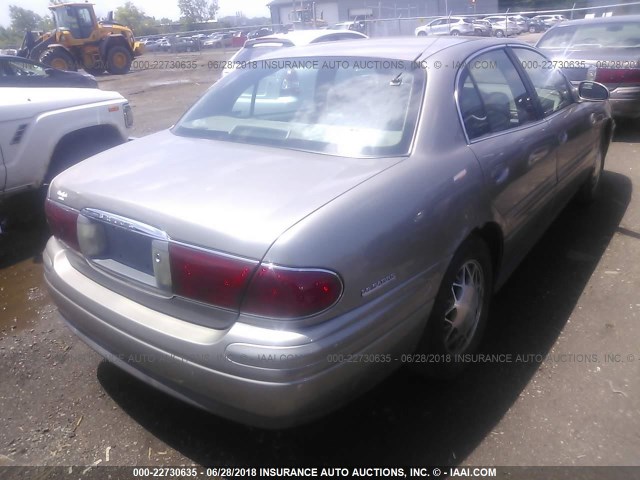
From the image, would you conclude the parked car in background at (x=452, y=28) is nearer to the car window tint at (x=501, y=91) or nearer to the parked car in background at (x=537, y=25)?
the parked car in background at (x=537, y=25)

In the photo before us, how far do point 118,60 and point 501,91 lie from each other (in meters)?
23.7

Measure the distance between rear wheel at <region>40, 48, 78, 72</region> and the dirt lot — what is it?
64.8ft

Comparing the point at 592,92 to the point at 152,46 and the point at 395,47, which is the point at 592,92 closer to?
the point at 395,47

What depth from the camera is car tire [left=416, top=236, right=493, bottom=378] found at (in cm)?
242

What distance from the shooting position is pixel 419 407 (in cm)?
257

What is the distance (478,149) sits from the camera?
8.71 feet

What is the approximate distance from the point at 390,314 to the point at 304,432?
30.8 inches

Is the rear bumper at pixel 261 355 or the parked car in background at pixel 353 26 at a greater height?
the parked car in background at pixel 353 26

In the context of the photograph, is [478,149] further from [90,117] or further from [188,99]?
[188,99]

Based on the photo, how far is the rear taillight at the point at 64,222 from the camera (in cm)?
239

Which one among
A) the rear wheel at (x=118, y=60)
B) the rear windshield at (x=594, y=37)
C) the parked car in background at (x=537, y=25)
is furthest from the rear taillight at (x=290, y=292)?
the parked car in background at (x=537, y=25)

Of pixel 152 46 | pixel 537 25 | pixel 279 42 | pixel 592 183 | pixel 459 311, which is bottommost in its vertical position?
pixel 592 183

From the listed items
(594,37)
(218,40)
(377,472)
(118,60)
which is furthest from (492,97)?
(218,40)

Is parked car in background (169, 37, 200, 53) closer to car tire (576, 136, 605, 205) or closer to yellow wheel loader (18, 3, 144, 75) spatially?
yellow wheel loader (18, 3, 144, 75)
